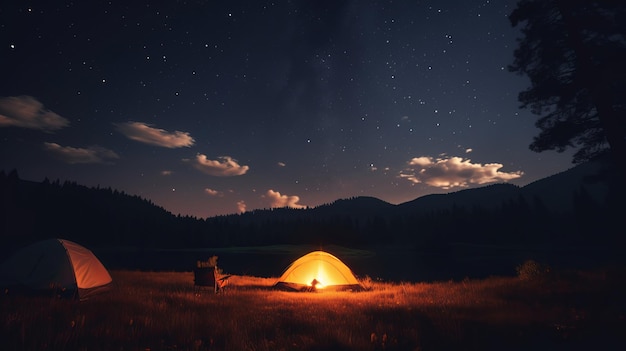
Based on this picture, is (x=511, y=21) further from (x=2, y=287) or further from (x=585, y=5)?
(x=2, y=287)

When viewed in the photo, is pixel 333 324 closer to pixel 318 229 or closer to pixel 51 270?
pixel 51 270

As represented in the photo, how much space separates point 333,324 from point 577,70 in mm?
12285

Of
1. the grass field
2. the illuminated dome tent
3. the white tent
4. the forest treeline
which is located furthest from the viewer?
the forest treeline

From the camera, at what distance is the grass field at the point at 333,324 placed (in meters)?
5.84

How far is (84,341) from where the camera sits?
5621 millimetres

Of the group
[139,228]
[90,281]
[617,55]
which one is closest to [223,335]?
[90,281]

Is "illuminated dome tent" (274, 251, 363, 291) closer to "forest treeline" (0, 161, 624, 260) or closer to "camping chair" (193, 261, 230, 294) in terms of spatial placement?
"camping chair" (193, 261, 230, 294)

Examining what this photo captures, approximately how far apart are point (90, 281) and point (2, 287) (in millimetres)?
2436

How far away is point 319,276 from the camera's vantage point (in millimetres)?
16250

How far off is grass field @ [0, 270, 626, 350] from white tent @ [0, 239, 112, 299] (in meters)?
1.46

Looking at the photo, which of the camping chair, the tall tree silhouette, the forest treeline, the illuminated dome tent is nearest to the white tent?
the camping chair

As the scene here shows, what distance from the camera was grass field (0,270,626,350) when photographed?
5.84 m

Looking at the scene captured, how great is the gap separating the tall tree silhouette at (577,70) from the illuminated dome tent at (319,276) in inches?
401

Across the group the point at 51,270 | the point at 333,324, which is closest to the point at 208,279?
the point at 51,270
